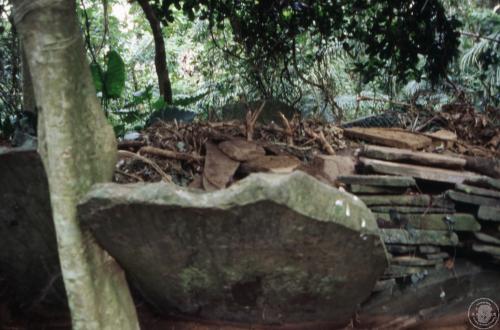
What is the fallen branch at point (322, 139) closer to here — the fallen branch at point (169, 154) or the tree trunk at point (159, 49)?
the fallen branch at point (169, 154)

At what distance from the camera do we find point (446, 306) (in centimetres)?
287

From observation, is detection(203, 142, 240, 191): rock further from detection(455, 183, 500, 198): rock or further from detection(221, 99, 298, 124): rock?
detection(221, 99, 298, 124): rock

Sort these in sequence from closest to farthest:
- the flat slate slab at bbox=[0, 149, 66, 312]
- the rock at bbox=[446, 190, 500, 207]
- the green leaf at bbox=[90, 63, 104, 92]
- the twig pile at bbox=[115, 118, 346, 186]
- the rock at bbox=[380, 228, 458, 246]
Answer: the flat slate slab at bbox=[0, 149, 66, 312] → the rock at bbox=[380, 228, 458, 246] → the rock at bbox=[446, 190, 500, 207] → the twig pile at bbox=[115, 118, 346, 186] → the green leaf at bbox=[90, 63, 104, 92]

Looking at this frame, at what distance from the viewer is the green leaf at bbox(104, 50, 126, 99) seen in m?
4.15

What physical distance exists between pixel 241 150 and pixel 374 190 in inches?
30.4

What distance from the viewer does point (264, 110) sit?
4.80 meters

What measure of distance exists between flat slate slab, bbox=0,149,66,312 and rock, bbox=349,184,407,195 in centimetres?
161

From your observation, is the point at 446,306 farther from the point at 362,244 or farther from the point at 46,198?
the point at 46,198

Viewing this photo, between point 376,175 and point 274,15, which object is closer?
point 376,175

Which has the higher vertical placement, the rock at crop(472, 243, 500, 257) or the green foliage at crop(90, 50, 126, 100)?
the green foliage at crop(90, 50, 126, 100)

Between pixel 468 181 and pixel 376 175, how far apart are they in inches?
21.1

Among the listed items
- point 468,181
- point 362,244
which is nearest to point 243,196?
point 362,244

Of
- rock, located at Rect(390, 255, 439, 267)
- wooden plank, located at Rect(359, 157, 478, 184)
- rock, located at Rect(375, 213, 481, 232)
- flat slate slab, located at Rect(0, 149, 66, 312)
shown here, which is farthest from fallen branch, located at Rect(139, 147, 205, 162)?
rock, located at Rect(390, 255, 439, 267)
